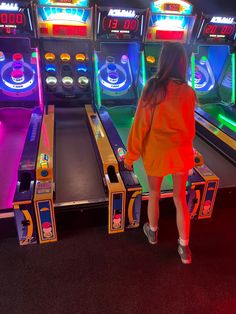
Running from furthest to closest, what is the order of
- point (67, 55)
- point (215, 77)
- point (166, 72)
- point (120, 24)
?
point (215, 77) → point (67, 55) → point (120, 24) → point (166, 72)

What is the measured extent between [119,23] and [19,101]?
1.90 meters

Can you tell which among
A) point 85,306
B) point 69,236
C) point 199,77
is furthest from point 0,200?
point 199,77

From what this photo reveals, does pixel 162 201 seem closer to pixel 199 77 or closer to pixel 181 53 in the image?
pixel 181 53

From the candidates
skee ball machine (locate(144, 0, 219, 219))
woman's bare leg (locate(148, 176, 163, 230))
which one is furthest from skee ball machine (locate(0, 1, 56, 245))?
skee ball machine (locate(144, 0, 219, 219))

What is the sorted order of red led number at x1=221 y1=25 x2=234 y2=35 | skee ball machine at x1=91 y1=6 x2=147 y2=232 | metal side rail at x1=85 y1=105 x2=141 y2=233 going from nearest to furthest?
1. metal side rail at x1=85 y1=105 x2=141 y2=233
2. skee ball machine at x1=91 y1=6 x2=147 y2=232
3. red led number at x1=221 y1=25 x2=234 y2=35

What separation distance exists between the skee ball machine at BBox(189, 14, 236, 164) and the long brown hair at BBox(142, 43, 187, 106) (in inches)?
88.9

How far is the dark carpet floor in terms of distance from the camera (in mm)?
1982

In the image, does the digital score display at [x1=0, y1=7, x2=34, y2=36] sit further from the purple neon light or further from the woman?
the woman

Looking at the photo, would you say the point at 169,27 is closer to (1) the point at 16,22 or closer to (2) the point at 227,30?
(2) the point at 227,30

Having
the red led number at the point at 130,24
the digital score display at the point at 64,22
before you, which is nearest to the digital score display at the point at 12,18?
the digital score display at the point at 64,22

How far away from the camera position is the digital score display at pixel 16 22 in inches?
131

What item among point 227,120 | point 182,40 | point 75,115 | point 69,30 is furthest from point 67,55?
point 227,120

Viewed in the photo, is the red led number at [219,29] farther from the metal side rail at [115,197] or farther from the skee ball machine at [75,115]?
the metal side rail at [115,197]

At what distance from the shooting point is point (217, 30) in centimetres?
429
